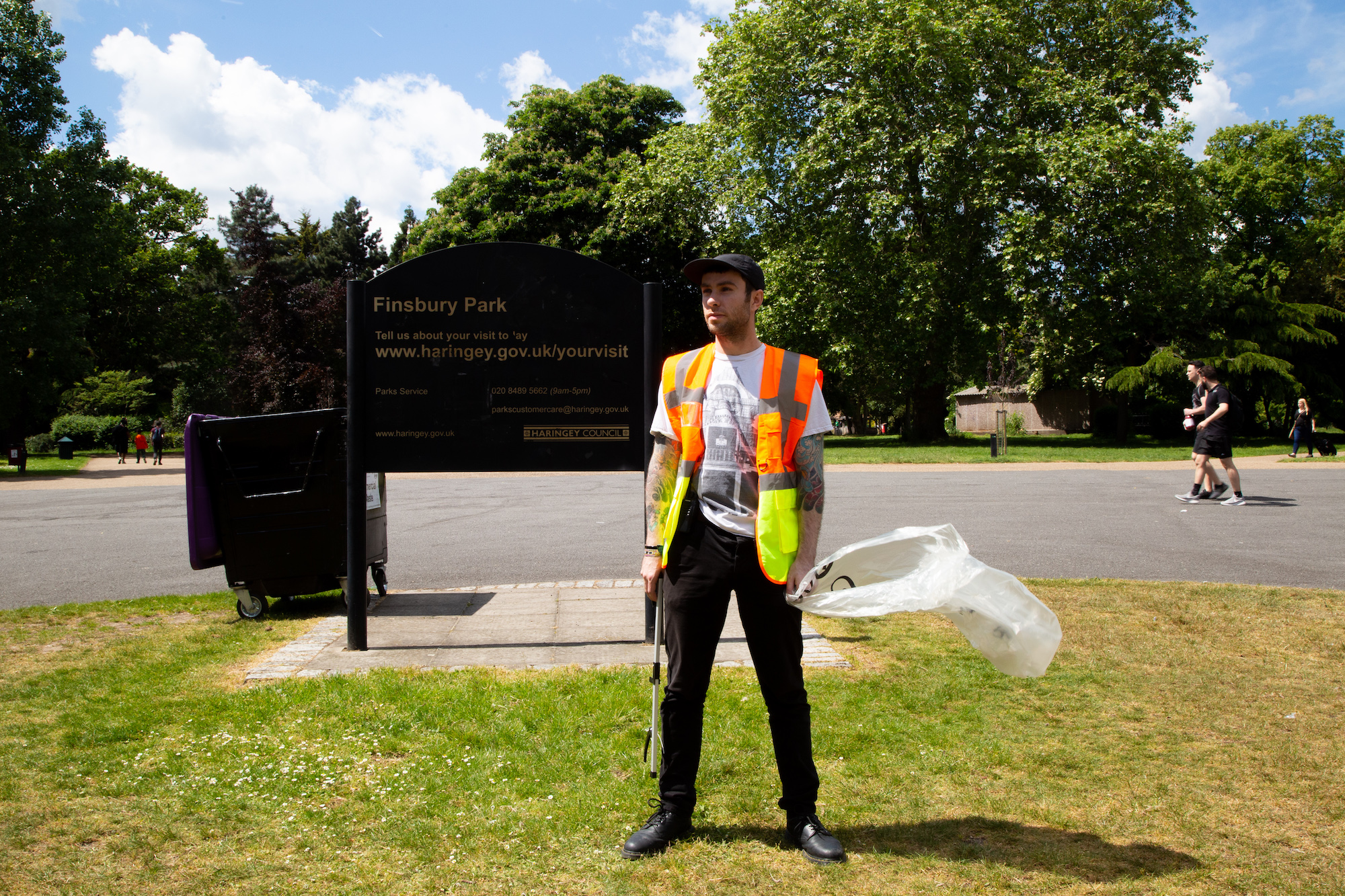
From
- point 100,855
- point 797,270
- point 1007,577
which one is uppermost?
point 797,270

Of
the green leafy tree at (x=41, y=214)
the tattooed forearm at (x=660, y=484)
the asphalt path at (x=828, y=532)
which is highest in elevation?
the green leafy tree at (x=41, y=214)

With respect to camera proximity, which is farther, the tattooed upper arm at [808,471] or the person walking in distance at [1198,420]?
the person walking in distance at [1198,420]

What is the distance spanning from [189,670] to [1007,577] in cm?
461

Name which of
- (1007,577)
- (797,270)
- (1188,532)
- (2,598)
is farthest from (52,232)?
(1007,577)

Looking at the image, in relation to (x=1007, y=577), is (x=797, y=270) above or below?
above

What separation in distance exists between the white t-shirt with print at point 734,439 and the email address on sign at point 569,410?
2.85m

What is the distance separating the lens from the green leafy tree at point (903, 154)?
30953mm

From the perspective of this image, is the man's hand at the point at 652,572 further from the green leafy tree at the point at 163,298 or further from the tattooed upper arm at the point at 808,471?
the green leafy tree at the point at 163,298

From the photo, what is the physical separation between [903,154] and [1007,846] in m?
30.2

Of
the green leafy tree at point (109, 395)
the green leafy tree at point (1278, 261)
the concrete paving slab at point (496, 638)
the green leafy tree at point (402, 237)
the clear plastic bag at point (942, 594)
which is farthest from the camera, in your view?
the green leafy tree at point (402, 237)

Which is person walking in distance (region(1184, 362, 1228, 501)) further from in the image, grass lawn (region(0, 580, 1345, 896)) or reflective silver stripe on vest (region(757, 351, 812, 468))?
reflective silver stripe on vest (region(757, 351, 812, 468))

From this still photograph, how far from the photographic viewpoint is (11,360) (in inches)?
1193

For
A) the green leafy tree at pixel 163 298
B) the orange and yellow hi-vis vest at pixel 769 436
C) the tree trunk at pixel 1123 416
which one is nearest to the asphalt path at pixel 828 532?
the orange and yellow hi-vis vest at pixel 769 436

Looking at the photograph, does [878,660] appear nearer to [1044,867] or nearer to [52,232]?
[1044,867]
